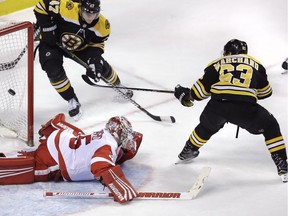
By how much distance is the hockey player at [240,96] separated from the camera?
10.1 ft

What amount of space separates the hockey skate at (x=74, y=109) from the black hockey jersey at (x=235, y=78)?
100 centimetres

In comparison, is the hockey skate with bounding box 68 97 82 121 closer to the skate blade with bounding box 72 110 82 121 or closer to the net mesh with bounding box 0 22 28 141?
the skate blade with bounding box 72 110 82 121

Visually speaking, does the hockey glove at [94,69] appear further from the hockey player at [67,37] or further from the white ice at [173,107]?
the white ice at [173,107]

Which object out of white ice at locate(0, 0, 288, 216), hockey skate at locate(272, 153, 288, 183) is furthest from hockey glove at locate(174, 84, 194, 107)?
hockey skate at locate(272, 153, 288, 183)

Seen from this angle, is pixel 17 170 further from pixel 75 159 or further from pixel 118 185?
pixel 118 185

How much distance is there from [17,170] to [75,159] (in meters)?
0.26

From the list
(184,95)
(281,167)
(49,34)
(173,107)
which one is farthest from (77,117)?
(281,167)

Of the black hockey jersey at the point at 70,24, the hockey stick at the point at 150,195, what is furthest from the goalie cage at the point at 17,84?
the hockey stick at the point at 150,195

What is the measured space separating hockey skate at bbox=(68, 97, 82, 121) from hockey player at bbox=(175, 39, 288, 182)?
3.14 feet

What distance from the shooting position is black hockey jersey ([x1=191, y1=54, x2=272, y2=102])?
3076 mm

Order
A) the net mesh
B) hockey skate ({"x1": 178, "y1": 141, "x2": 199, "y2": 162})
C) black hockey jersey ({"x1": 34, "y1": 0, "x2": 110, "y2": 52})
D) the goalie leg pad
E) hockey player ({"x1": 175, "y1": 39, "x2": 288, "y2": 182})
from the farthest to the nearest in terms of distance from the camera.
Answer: black hockey jersey ({"x1": 34, "y1": 0, "x2": 110, "y2": 52})
the net mesh
hockey skate ({"x1": 178, "y1": 141, "x2": 199, "y2": 162})
hockey player ({"x1": 175, "y1": 39, "x2": 288, "y2": 182})
the goalie leg pad

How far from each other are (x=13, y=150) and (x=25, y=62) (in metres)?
0.51

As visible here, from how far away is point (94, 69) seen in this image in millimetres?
3906

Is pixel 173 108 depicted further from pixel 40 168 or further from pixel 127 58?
pixel 40 168
